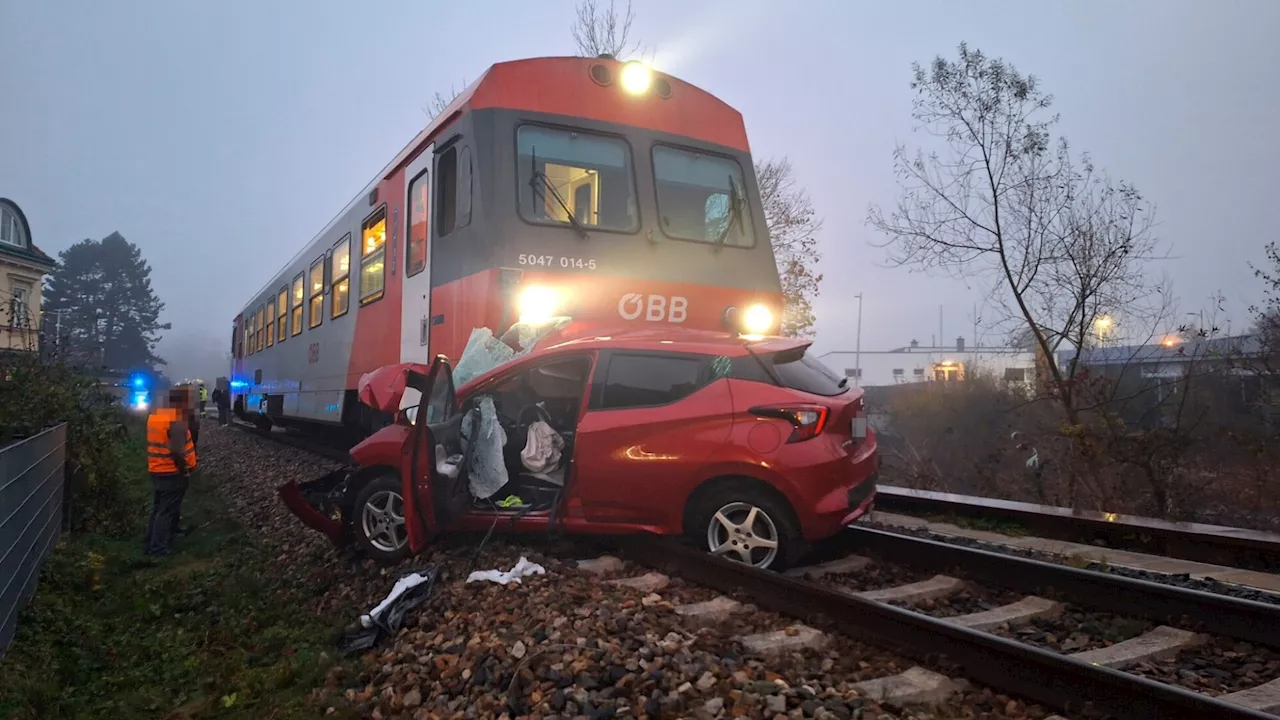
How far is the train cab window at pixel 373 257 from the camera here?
9.20 metres

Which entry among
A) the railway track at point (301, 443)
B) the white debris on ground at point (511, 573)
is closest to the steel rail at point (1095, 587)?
the white debris on ground at point (511, 573)

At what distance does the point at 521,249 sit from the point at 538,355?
1344 mm

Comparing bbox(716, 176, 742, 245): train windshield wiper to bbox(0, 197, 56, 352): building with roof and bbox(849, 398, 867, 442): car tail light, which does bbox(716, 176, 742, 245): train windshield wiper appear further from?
bbox(0, 197, 56, 352): building with roof

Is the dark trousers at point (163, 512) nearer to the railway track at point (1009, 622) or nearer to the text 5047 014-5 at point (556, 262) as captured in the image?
the text 5047 014-5 at point (556, 262)

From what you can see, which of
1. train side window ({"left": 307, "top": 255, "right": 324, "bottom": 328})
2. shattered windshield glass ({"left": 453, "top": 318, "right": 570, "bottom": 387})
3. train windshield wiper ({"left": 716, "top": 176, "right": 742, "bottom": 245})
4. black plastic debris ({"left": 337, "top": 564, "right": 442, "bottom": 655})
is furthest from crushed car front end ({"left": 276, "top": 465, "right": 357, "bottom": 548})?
train side window ({"left": 307, "top": 255, "right": 324, "bottom": 328})

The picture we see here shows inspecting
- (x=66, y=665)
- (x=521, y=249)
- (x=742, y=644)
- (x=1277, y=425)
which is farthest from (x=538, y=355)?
(x=1277, y=425)

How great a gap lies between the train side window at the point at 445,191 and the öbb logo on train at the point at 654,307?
5.62 feet

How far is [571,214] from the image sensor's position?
726 cm

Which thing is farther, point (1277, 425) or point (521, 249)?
point (1277, 425)

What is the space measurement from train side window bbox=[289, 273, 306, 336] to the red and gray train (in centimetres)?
494

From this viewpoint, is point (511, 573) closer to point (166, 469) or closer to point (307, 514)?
point (307, 514)

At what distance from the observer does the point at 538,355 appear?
5934mm

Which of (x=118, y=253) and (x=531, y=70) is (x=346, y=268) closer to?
(x=531, y=70)

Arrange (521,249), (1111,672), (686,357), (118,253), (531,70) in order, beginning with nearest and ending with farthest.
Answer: (1111,672) < (686,357) < (521,249) < (531,70) < (118,253)
